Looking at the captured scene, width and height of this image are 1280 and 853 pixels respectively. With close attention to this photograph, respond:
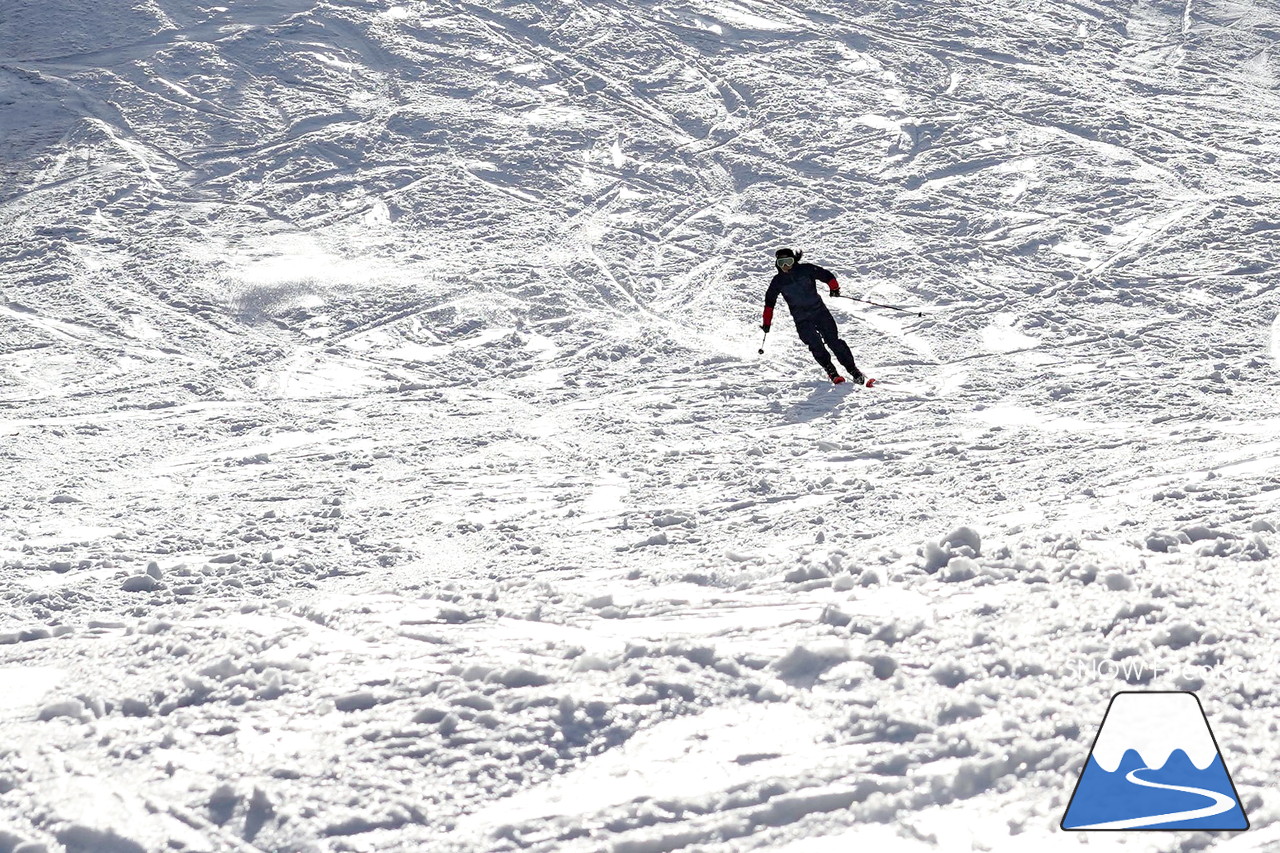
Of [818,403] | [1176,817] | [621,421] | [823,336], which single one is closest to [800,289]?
[823,336]

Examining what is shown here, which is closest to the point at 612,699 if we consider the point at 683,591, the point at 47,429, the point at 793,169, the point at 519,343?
the point at 683,591

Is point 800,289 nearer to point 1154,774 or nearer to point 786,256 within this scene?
point 786,256

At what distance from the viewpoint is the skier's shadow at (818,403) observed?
9.63 m

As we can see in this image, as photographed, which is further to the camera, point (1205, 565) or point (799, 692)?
point (1205, 565)

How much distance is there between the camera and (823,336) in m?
10.6

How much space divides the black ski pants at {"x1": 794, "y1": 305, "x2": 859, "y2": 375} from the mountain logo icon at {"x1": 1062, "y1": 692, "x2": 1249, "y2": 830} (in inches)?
263

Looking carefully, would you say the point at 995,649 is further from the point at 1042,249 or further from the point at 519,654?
the point at 1042,249

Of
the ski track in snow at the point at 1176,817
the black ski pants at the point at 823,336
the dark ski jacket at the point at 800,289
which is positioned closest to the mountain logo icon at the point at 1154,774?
the ski track in snow at the point at 1176,817

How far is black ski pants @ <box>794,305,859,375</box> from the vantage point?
1056 cm

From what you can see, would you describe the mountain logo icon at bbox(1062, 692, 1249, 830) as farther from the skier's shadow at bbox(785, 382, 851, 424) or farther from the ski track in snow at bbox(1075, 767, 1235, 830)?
the skier's shadow at bbox(785, 382, 851, 424)

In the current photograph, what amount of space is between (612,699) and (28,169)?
15.5 meters

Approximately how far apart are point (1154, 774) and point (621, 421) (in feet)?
21.2

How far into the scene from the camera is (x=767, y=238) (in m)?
14.8

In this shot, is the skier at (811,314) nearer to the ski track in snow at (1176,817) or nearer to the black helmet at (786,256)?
the black helmet at (786,256)
